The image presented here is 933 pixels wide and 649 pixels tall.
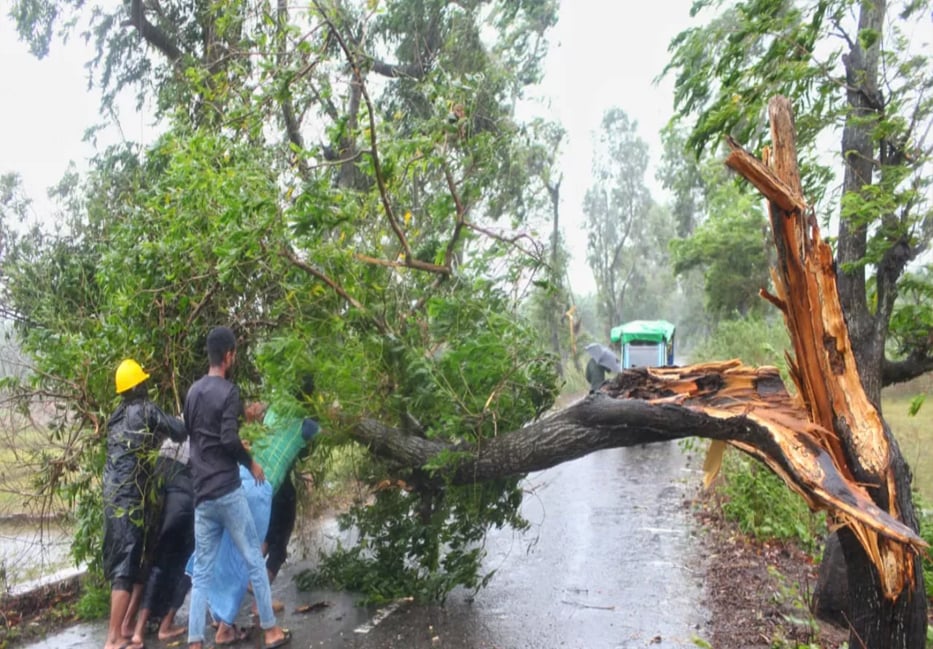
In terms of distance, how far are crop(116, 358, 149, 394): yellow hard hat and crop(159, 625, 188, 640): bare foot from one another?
1717 millimetres

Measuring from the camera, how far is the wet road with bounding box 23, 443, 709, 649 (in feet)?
16.7

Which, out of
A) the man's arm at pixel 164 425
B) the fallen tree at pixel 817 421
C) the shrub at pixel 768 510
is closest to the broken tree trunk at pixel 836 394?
the fallen tree at pixel 817 421

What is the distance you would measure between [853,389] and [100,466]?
197 inches

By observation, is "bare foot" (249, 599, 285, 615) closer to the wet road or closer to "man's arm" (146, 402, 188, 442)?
the wet road

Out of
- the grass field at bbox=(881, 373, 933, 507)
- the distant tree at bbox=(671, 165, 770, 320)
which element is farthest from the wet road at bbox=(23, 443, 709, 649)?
the distant tree at bbox=(671, 165, 770, 320)

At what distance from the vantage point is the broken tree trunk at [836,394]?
3.89 metres

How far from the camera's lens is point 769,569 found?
5.94m

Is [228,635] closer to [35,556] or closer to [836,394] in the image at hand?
[35,556]

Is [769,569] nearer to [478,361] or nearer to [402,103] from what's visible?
[478,361]

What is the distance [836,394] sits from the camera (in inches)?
157

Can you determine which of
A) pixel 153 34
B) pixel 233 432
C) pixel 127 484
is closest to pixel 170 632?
pixel 127 484

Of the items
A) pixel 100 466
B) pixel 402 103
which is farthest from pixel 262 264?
pixel 402 103

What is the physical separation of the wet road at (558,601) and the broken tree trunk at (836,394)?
1104 millimetres

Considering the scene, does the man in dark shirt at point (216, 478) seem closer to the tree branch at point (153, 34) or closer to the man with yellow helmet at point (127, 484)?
the man with yellow helmet at point (127, 484)
